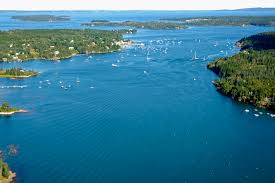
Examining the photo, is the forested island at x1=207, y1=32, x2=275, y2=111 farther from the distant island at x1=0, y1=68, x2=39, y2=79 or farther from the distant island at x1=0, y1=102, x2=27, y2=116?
the distant island at x1=0, y1=68, x2=39, y2=79

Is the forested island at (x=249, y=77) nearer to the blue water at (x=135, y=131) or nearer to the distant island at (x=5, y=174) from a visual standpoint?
the blue water at (x=135, y=131)

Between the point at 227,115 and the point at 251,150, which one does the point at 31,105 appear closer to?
the point at 227,115

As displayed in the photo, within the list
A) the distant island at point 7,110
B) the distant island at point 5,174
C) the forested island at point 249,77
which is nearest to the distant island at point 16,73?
the distant island at point 7,110

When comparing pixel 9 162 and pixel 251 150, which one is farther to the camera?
pixel 251 150

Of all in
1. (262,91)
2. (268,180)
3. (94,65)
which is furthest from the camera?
(94,65)

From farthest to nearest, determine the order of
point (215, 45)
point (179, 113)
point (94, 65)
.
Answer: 1. point (215, 45)
2. point (94, 65)
3. point (179, 113)

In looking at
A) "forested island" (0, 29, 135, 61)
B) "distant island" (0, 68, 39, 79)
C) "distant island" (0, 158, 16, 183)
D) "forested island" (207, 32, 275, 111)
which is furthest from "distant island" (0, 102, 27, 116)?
"forested island" (0, 29, 135, 61)

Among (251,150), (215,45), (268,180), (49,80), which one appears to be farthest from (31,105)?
(215,45)
